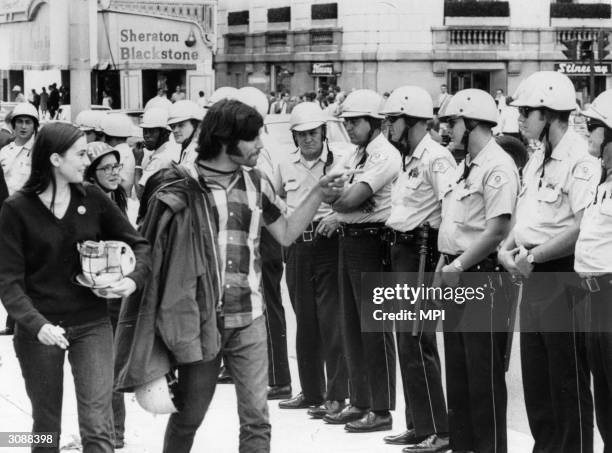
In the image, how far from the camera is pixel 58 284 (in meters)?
5.77

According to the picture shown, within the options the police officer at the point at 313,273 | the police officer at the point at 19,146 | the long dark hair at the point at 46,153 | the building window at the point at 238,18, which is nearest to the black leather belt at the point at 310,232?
the police officer at the point at 313,273

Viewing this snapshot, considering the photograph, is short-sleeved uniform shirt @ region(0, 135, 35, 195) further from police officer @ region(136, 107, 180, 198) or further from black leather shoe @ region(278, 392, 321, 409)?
black leather shoe @ region(278, 392, 321, 409)

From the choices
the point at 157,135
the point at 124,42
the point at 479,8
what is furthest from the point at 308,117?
the point at 479,8

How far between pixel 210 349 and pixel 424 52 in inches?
1837

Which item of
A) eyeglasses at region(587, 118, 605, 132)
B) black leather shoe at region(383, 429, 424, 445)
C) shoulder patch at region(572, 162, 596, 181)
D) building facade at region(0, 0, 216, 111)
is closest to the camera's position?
eyeglasses at region(587, 118, 605, 132)

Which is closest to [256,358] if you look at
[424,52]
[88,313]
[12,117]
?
[88,313]

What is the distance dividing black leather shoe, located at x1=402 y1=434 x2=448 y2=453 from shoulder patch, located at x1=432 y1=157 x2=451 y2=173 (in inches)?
60.9

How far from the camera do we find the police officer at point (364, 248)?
7.87 metres

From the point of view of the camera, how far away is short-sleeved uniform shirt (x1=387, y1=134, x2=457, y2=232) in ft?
24.4

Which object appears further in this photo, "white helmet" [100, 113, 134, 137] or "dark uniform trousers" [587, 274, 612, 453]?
"white helmet" [100, 113, 134, 137]

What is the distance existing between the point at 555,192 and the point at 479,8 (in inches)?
1834

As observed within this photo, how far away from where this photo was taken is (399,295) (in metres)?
7.65

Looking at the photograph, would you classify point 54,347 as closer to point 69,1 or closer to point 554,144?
point 554,144

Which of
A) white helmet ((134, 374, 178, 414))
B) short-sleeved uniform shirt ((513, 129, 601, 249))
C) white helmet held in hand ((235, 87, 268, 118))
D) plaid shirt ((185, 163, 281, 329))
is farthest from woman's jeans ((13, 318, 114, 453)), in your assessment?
white helmet held in hand ((235, 87, 268, 118))
